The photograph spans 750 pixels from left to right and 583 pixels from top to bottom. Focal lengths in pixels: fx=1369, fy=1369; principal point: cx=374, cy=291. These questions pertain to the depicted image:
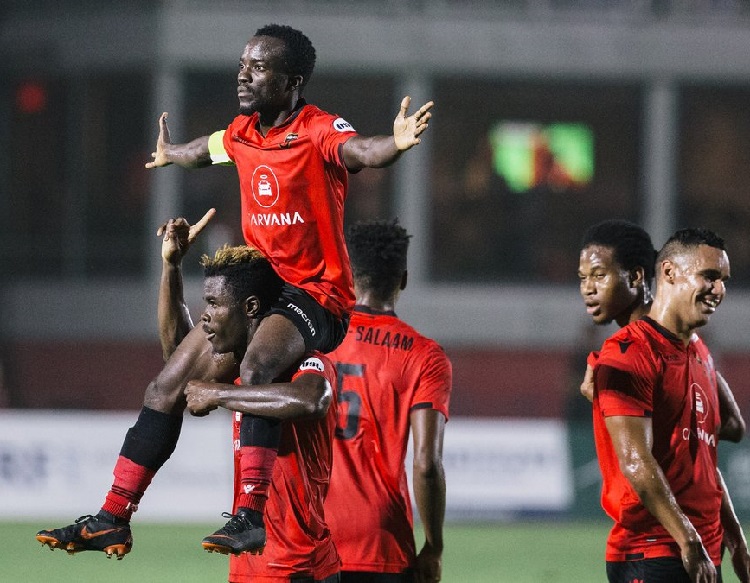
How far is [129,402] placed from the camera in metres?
22.0

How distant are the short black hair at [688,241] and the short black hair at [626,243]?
21 cm

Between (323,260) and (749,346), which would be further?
(749,346)

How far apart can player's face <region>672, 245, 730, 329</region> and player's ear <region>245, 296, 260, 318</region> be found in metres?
1.58

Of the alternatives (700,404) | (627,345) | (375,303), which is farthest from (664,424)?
(375,303)

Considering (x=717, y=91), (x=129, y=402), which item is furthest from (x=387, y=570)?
(x=717, y=91)

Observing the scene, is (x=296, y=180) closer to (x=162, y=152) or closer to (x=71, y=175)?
(x=162, y=152)

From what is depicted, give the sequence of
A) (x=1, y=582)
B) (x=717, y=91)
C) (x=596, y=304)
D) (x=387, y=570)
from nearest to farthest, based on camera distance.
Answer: (x=596, y=304)
(x=387, y=570)
(x=1, y=582)
(x=717, y=91)

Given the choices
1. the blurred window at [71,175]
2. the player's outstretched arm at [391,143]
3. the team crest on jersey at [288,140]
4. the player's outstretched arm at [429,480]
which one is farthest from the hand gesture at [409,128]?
the blurred window at [71,175]

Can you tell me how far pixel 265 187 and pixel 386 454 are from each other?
1.28 metres

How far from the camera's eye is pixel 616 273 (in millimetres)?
5449

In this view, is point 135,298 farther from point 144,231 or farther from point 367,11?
point 367,11

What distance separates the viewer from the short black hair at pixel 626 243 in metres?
5.45

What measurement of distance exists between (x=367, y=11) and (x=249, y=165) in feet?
57.5

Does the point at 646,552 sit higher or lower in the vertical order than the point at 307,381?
lower
